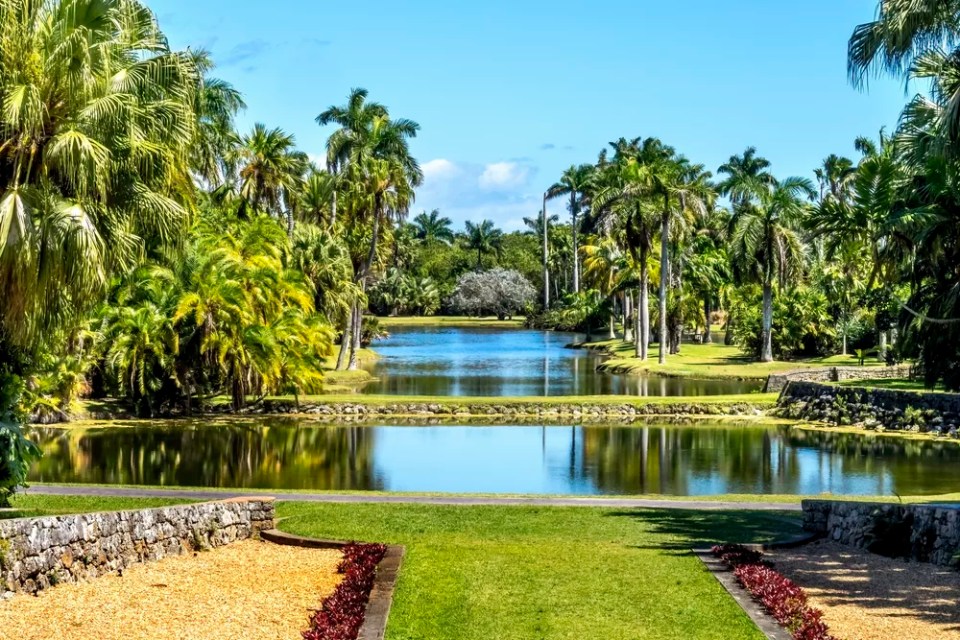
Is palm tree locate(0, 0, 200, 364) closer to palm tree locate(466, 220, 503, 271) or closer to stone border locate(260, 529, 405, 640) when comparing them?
stone border locate(260, 529, 405, 640)

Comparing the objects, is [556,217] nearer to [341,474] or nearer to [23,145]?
[341,474]

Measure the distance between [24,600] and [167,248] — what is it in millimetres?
8939

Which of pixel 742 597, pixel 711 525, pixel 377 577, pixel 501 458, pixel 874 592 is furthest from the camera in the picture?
pixel 501 458

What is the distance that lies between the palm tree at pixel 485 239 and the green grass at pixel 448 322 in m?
17.7

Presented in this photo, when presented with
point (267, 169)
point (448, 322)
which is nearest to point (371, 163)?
point (267, 169)

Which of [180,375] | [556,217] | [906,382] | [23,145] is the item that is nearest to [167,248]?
[23,145]

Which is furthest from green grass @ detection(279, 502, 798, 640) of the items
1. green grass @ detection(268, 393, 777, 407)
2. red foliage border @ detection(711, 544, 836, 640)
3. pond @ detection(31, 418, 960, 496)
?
green grass @ detection(268, 393, 777, 407)

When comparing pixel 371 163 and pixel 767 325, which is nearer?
pixel 371 163

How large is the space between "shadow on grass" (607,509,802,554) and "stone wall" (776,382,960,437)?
19868 mm

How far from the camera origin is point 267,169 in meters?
60.9

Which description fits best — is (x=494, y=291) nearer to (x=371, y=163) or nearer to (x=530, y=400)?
(x=371, y=163)

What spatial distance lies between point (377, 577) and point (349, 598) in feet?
4.82

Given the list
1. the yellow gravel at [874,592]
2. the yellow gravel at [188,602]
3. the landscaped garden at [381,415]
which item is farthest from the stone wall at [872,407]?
the yellow gravel at [188,602]

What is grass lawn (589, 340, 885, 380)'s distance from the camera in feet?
208
